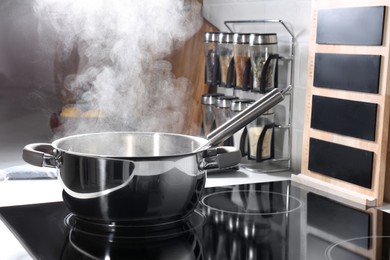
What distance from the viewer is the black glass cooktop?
814mm

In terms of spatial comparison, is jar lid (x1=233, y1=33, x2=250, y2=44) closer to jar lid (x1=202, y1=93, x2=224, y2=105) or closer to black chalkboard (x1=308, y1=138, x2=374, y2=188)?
jar lid (x1=202, y1=93, x2=224, y2=105)

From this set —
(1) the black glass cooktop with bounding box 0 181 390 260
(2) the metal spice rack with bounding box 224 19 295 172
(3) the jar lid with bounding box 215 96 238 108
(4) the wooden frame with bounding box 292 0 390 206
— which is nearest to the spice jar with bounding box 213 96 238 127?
(3) the jar lid with bounding box 215 96 238 108

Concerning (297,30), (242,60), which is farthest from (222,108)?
(297,30)

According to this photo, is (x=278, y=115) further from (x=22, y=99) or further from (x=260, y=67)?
(x=22, y=99)

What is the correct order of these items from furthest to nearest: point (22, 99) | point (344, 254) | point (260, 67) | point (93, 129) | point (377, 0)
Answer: point (22, 99)
point (93, 129)
point (260, 67)
point (377, 0)
point (344, 254)

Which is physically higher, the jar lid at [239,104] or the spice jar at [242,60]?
the spice jar at [242,60]

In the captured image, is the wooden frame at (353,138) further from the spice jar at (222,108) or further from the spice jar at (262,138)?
the spice jar at (222,108)

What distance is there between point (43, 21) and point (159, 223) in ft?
3.37

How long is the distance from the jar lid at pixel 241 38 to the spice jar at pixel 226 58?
0.9 inches

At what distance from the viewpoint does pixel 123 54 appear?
1789 mm

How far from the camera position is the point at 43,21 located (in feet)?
5.57

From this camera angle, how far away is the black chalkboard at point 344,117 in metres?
1.15

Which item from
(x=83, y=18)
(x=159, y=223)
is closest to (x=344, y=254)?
(x=159, y=223)

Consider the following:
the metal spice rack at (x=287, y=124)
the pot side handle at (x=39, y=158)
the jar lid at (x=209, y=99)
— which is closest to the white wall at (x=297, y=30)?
the metal spice rack at (x=287, y=124)
